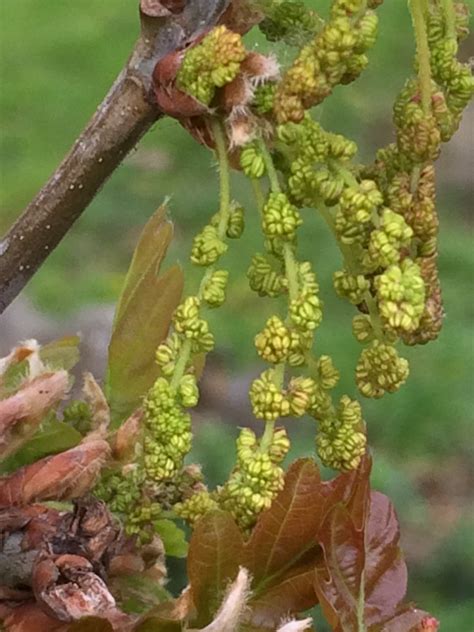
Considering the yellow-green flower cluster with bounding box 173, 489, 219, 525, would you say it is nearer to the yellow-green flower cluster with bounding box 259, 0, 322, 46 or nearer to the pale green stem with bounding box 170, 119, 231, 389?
the pale green stem with bounding box 170, 119, 231, 389

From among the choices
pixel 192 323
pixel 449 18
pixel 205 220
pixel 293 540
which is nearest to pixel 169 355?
pixel 192 323

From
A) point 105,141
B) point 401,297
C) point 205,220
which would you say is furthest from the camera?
point 205,220

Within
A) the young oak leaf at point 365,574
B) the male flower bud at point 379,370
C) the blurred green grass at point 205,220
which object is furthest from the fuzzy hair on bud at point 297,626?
the blurred green grass at point 205,220

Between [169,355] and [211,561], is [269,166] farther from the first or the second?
[211,561]

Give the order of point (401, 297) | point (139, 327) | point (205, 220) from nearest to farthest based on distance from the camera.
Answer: point (401, 297), point (139, 327), point (205, 220)

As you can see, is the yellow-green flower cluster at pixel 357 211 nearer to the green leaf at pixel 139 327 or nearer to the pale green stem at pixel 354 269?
the pale green stem at pixel 354 269

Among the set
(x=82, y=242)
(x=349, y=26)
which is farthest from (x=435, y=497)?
(x=349, y=26)

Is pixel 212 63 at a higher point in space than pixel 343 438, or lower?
higher
